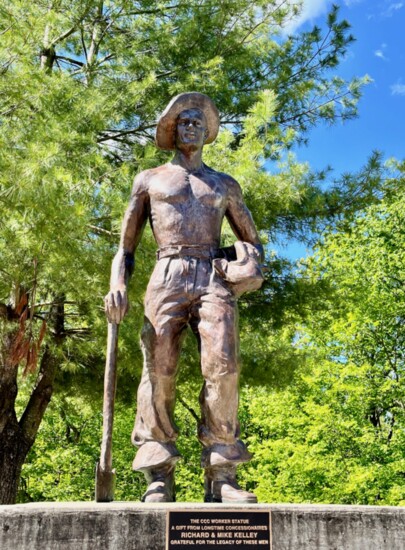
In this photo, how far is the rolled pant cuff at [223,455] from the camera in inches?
138

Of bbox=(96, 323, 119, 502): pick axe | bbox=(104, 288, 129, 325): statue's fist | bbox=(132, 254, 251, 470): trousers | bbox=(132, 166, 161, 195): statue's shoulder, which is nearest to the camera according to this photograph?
bbox=(96, 323, 119, 502): pick axe

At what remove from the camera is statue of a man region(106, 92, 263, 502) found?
358 centimetres

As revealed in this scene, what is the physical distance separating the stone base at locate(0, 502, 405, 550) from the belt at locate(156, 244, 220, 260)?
4.43ft

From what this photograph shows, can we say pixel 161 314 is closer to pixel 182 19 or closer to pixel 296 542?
pixel 296 542

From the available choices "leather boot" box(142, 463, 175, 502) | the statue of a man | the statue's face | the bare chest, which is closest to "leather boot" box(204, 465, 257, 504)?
the statue of a man

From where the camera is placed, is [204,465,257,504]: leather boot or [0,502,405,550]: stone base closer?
[0,502,405,550]: stone base

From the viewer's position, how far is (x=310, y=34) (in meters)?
9.98

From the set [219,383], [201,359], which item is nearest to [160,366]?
[201,359]

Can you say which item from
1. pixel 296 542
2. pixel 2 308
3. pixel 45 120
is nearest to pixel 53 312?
pixel 2 308

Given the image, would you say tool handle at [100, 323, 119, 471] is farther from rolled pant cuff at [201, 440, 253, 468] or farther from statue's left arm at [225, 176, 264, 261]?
statue's left arm at [225, 176, 264, 261]

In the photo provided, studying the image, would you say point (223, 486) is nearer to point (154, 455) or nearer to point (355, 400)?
point (154, 455)

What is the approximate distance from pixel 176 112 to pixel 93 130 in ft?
12.8

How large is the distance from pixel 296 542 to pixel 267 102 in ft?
17.7

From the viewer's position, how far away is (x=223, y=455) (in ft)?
11.5
